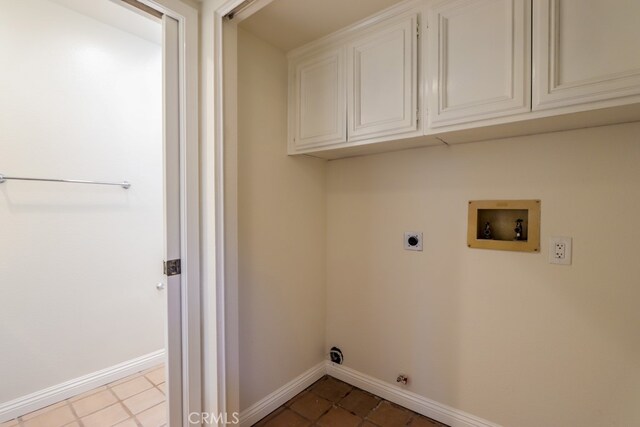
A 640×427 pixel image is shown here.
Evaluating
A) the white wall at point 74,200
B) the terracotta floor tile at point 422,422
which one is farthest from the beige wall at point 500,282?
the white wall at point 74,200

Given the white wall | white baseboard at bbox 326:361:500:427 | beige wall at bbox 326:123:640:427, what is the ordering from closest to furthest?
1. beige wall at bbox 326:123:640:427
2. white baseboard at bbox 326:361:500:427
3. the white wall

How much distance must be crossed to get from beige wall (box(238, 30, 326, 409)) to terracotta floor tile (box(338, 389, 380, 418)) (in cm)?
35

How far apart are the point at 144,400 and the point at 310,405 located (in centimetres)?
111

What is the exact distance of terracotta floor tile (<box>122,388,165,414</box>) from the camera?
1926 millimetres

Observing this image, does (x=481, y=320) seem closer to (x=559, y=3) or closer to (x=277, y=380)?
(x=277, y=380)

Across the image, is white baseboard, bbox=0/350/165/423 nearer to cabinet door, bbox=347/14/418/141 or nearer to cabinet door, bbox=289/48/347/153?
cabinet door, bbox=289/48/347/153

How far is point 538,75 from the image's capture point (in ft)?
3.81

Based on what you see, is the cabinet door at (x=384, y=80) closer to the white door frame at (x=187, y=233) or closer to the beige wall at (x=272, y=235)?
the beige wall at (x=272, y=235)

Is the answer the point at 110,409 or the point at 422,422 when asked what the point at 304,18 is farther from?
the point at 110,409

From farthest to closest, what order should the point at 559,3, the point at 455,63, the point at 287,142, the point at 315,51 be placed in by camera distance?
the point at 287,142 → the point at 315,51 → the point at 455,63 → the point at 559,3

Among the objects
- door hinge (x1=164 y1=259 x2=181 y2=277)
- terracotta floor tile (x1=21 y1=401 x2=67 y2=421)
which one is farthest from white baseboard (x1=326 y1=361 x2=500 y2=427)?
terracotta floor tile (x1=21 y1=401 x2=67 y2=421)

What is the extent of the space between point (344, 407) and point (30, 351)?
79.3 inches

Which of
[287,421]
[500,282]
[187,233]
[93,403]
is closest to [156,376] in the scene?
[93,403]

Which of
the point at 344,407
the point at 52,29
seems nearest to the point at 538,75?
the point at 344,407
